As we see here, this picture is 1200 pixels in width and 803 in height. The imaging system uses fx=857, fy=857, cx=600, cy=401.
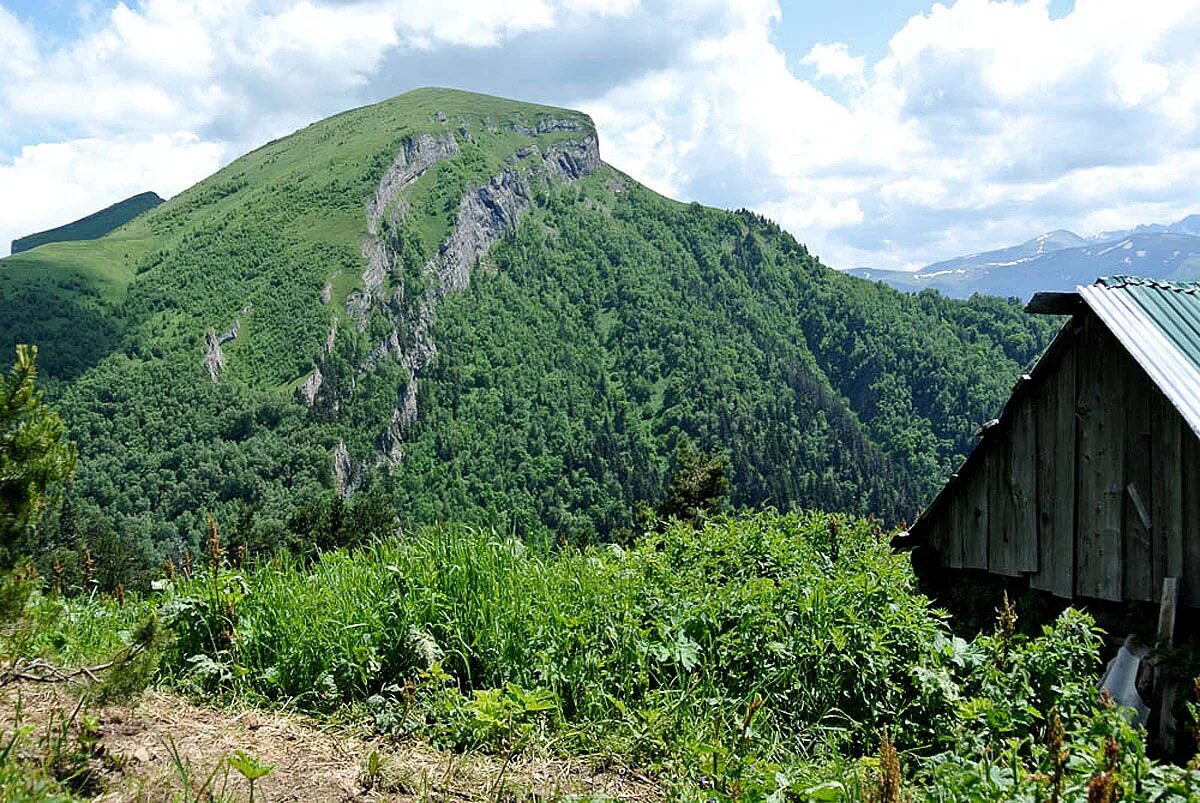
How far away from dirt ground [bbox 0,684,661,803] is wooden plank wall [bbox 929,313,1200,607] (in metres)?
4.45

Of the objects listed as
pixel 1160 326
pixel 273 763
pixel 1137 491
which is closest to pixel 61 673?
pixel 273 763

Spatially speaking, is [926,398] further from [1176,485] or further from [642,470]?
Answer: [1176,485]

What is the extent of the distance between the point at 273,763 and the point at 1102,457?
603 cm

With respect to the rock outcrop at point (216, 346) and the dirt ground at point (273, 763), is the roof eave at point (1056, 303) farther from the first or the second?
the rock outcrop at point (216, 346)

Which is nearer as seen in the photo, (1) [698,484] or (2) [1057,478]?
(2) [1057,478]

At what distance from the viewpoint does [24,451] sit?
14.0ft

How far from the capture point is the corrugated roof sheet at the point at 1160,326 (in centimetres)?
551

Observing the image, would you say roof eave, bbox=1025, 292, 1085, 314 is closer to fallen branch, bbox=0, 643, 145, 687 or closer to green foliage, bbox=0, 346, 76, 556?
fallen branch, bbox=0, 643, 145, 687

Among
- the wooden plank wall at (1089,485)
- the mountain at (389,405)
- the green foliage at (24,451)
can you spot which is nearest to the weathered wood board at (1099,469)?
the wooden plank wall at (1089,485)

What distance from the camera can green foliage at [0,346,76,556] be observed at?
13.8ft

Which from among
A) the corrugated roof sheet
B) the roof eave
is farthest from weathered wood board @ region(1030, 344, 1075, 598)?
the corrugated roof sheet

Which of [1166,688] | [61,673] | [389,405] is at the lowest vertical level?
[1166,688]

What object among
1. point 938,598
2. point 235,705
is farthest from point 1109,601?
point 235,705

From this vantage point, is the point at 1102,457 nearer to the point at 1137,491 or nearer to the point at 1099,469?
the point at 1099,469
